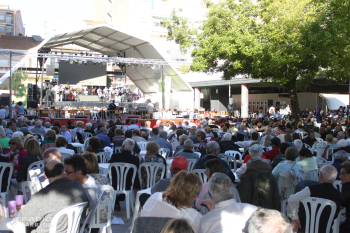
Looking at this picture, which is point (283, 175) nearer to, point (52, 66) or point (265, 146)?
point (265, 146)

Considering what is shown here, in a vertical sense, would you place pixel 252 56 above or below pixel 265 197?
above

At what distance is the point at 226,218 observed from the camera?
101 inches

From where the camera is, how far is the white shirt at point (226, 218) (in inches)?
99.0

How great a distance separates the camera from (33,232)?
9.37 ft

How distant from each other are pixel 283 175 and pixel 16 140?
13.4 ft

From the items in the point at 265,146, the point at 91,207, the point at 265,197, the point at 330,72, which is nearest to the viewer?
A: the point at 91,207

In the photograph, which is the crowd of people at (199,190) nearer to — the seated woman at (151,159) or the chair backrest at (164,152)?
the seated woman at (151,159)

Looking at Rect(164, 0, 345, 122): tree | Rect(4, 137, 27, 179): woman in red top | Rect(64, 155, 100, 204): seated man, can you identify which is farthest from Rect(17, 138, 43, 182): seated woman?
Rect(164, 0, 345, 122): tree

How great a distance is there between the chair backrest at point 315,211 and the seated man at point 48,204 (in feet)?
7.08

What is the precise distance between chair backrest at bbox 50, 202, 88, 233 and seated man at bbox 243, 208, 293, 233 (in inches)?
57.6

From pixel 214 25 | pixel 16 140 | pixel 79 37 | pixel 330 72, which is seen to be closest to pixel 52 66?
pixel 79 37

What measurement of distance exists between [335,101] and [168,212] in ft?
93.4

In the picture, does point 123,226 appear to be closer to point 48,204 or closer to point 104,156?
point 104,156

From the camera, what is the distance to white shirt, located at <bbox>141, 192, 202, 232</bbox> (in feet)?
8.48
